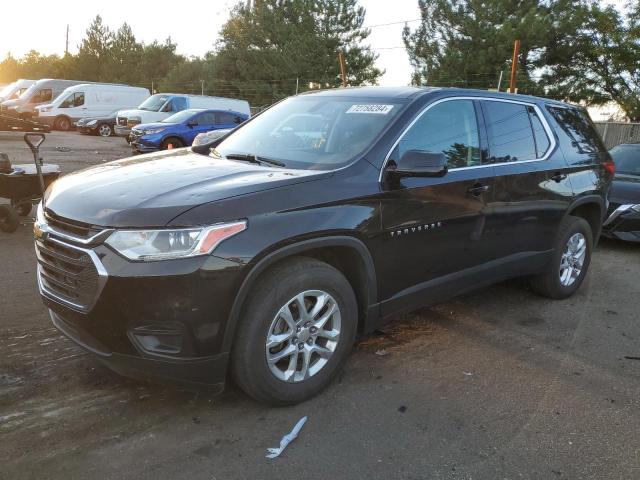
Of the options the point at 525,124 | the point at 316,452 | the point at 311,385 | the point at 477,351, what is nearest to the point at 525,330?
the point at 477,351

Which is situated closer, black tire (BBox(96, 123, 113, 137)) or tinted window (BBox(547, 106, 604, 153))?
Result: tinted window (BBox(547, 106, 604, 153))

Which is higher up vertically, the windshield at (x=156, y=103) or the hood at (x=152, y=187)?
the windshield at (x=156, y=103)

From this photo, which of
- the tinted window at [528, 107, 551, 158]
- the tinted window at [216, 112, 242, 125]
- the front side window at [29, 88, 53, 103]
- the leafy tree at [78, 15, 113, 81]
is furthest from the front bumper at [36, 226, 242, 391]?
the leafy tree at [78, 15, 113, 81]

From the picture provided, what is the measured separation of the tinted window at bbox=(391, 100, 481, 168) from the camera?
364 cm

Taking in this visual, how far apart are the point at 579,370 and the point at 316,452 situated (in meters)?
2.05

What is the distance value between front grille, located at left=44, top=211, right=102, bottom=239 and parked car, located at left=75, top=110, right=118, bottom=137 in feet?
75.7

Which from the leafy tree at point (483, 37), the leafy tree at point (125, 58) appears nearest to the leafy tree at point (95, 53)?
the leafy tree at point (125, 58)

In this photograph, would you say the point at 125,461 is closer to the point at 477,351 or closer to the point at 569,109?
the point at 477,351

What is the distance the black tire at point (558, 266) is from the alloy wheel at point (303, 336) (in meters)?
2.62

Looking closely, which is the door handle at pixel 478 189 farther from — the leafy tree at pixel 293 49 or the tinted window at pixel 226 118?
the leafy tree at pixel 293 49

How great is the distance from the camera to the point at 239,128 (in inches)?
175

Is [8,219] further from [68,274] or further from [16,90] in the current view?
[16,90]

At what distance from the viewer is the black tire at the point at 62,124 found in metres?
25.2

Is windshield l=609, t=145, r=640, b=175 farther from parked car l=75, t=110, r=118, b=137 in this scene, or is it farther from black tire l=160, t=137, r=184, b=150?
parked car l=75, t=110, r=118, b=137
